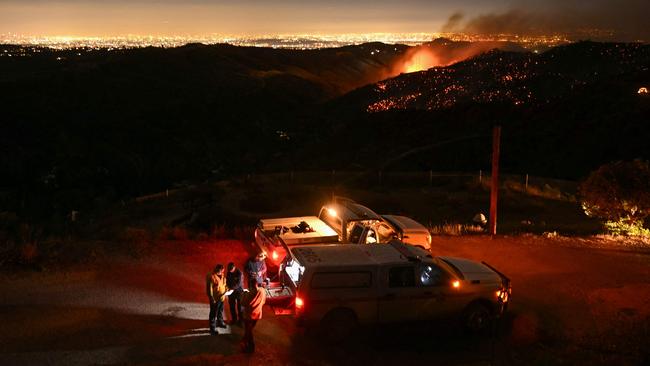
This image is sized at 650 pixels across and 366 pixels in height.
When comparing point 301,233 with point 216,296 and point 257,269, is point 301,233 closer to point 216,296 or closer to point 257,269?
point 257,269

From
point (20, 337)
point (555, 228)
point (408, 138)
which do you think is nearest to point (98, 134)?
point (408, 138)

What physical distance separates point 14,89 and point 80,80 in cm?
1303

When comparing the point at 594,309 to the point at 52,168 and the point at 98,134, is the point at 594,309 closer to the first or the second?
the point at 52,168

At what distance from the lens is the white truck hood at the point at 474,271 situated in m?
11.2

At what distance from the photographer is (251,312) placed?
965 centimetres

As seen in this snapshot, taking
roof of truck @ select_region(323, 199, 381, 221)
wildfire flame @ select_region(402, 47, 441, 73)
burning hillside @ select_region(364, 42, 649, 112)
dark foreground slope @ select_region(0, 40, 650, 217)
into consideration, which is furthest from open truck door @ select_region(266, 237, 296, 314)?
wildfire flame @ select_region(402, 47, 441, 73)

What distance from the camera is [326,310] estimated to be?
10.3 m

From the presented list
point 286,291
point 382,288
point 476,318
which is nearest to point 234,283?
point 286,291

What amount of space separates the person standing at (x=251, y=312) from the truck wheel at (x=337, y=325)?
123cm

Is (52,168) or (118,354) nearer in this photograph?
(118,354)

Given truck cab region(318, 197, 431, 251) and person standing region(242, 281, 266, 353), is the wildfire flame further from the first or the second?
person standing region(242, 281, 266, 353)

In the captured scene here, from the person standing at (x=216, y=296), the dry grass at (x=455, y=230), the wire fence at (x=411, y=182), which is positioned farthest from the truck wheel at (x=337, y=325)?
the wire fence at (x=411, y=182)

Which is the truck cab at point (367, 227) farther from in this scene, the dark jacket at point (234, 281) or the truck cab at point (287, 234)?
the dark jacket at point (234, 281)

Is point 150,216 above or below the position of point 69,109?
below
